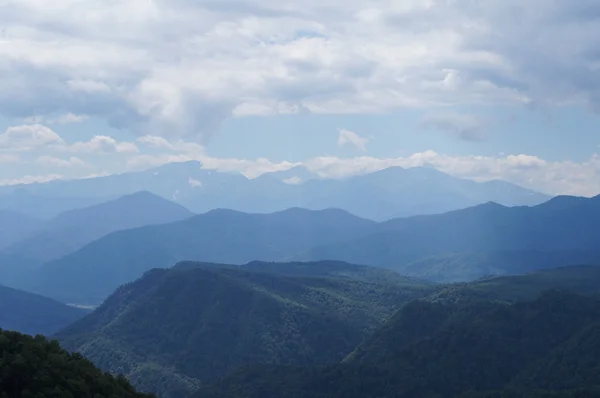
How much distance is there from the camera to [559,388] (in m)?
174

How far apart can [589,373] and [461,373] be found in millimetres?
35342

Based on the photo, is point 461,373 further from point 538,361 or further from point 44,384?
point 44,384

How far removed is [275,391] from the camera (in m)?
196

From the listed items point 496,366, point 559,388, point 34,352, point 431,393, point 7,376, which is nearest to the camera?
point 7,376

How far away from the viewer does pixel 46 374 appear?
6306 cm

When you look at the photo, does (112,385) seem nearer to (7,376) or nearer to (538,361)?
(7,376)

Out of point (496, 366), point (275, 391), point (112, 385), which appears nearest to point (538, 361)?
point (496, 366)

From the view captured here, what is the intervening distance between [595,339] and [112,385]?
521ft

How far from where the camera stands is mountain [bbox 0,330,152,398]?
61062mm

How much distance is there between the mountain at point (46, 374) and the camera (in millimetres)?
61062

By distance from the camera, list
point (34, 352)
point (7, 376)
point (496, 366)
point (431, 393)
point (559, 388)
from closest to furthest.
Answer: point (7, 376)
point (34, 352)
point (559, 388)
point (431, 393)
point (496, 366)

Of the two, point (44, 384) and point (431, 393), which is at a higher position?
point (44, 384)

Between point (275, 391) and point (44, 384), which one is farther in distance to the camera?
point (275, 391)

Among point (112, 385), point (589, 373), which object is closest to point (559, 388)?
point (589, 373)
